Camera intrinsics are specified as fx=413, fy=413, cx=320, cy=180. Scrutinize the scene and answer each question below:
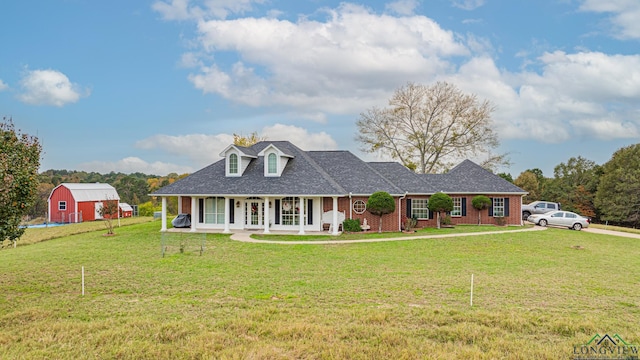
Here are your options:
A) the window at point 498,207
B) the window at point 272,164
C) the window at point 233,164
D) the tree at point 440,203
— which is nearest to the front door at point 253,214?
the window at point 272,164

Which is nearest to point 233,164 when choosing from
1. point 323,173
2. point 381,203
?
point 323,173

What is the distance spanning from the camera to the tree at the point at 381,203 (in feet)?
79.6

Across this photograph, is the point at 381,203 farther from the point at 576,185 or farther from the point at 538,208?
the point at 576,185

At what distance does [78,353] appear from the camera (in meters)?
6.62

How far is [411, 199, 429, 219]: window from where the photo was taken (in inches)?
1148

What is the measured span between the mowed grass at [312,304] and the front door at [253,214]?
8.79 meters

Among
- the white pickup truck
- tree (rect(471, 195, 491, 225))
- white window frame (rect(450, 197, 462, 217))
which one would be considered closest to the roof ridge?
white window frame (rect(450, 197, 462, 217))

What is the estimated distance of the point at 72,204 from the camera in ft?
136

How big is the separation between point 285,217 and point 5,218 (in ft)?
54.9

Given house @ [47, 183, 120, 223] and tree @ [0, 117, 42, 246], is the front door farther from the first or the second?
house @ [47, 183, 120, 223]

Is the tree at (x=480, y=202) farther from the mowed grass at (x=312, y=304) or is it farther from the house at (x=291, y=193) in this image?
the mowed grass at (x=312, y=304)

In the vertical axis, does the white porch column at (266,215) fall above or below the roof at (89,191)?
below

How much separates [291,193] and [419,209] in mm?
10233

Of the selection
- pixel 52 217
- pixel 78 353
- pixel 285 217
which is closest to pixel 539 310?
pixel 78 353
